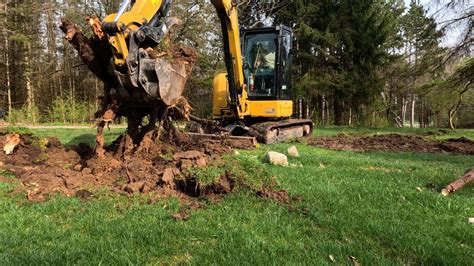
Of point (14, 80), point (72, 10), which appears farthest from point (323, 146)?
point (14, 80)

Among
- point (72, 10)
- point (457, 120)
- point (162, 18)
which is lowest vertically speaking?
point (457, 120)

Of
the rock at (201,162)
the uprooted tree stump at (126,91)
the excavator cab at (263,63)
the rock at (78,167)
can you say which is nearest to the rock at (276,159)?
the uprooted tree stump at (126,91)

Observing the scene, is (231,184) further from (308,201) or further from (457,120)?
(457,120)

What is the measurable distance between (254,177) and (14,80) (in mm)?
23517

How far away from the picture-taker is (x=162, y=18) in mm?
6984

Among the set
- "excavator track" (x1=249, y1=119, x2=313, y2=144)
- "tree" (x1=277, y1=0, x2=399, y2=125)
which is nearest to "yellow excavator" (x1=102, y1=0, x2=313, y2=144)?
"excavator track" (x1=249, y1=119, x2=313, y2=144)

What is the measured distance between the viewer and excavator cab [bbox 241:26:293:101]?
38.1 ft

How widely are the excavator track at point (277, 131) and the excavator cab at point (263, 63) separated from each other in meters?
0.88

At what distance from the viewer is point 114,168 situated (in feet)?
19.7

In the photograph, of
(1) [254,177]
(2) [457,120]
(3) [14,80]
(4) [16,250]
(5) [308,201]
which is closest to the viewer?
(4) [16,250]

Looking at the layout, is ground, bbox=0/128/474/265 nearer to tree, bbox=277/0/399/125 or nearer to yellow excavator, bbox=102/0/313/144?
yellow excavator, bbox=102/0/313/144

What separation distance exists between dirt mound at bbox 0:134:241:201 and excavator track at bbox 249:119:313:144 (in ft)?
11.9

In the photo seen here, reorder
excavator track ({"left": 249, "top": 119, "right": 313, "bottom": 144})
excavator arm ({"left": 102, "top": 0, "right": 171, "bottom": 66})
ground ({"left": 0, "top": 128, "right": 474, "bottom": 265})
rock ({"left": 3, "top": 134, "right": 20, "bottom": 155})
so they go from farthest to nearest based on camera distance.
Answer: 1. excavator track ({"left": 249, "top": 119, "right": 313, "bottom": 144})
2. rock ({"left": 3, "top": 134, "right": 20, "bottom": 155})
3. excavator arm ({"left": 102, "top": 0, "right": 171, "bottom": 66})
4. ground ({"left": 0, "top": 128, "right": 474, "bottom": 265})

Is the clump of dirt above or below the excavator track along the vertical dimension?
below
